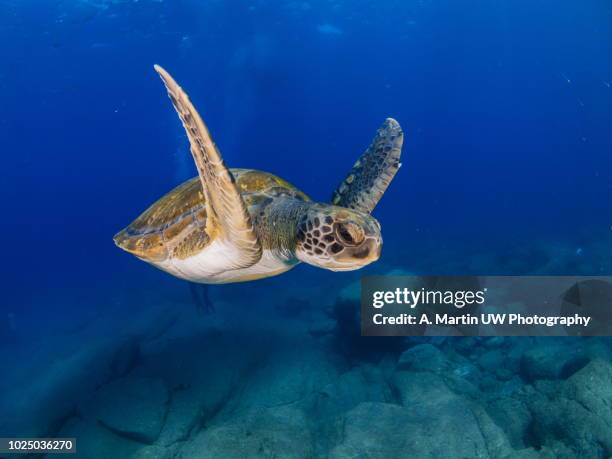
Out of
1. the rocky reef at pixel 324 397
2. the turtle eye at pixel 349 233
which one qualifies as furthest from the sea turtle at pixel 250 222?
the rocky reef at pixel 324 397

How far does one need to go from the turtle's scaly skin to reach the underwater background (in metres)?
1.81

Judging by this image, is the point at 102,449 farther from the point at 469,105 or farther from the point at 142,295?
the point at 469,105

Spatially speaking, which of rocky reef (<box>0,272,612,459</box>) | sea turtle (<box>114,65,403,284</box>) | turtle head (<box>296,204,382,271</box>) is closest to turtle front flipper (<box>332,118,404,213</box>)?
sea turtle (<box>114,65,403,284</box>)

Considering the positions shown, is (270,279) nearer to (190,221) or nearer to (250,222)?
(190,221)

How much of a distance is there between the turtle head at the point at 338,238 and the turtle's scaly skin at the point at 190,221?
1.41 ft

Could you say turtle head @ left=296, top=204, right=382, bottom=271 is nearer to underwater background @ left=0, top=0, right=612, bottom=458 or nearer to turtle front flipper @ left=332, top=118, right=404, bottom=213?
turtle front flipper @ left=332, top=118, right=404, bottom=213

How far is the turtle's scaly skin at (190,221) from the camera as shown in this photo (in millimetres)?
2965

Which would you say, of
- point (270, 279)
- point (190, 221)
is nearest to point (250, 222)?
point (190, 221)

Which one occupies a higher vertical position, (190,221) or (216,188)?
(216,188)

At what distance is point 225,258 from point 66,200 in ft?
292

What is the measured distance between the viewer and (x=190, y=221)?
127 inches

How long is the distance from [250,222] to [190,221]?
1155 mm

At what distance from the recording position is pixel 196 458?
3195 mm

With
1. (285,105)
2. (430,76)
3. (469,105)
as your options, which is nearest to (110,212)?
(285,105)
